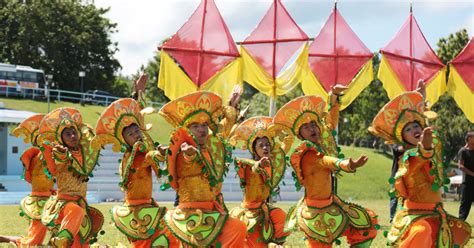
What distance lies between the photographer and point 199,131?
7.34 meters

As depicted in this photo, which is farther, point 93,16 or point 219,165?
point 93,16

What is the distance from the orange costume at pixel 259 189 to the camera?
29.0 feet

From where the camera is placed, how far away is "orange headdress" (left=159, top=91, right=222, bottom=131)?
7.24 m

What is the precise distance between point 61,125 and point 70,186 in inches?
30.9

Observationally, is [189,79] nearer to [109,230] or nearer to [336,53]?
[336,53]

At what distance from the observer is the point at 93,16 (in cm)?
5378

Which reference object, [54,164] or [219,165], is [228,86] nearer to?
[54,164]

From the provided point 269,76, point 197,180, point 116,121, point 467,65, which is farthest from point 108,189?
point 197,180

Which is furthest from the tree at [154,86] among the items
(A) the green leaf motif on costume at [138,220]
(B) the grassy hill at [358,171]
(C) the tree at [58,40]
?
(A) the green leaf motif on costume at [138,220]

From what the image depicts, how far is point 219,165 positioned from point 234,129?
6.00 feet

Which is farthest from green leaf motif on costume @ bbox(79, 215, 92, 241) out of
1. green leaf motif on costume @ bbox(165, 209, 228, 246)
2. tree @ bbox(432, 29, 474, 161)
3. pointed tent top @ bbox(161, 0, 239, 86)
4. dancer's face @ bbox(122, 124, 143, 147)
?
tree @ bbox(432, 29, 474, 161)

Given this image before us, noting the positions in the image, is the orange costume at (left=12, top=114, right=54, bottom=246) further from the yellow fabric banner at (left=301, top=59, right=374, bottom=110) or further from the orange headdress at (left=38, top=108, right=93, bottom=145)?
the yellow fabric banner at (left=301, top=59, right=374, bottom=110)

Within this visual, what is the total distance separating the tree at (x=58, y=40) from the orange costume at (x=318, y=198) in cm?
4457

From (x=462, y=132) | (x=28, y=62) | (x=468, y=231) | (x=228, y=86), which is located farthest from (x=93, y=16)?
(x=468, y=231)
